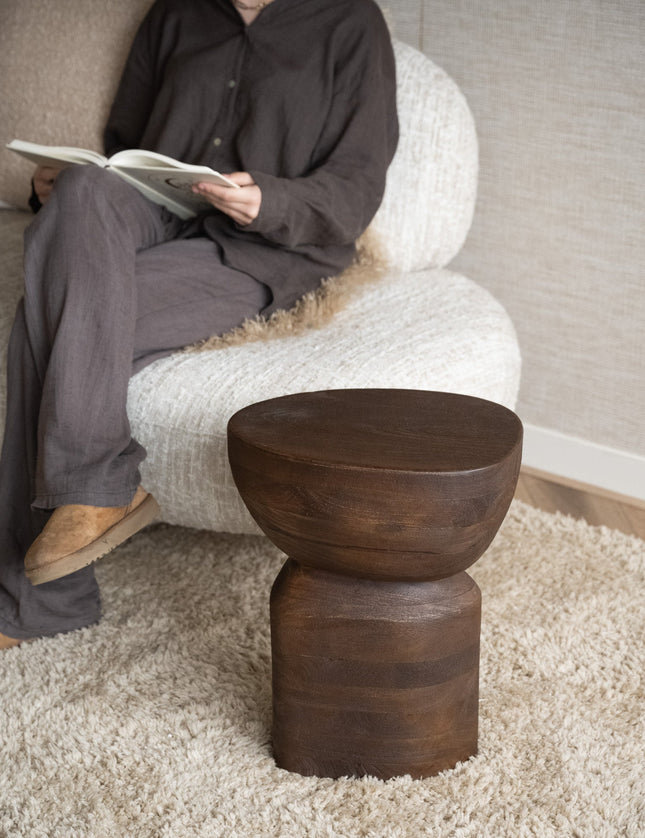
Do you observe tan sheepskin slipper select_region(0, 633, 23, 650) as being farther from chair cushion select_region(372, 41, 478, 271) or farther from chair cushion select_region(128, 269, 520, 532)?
Result: chair cushion select_region(372, 41, 478, 271)

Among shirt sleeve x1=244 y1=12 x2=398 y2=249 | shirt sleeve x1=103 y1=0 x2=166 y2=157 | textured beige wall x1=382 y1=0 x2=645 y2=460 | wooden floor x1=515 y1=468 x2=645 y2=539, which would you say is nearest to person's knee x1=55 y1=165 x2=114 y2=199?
shirt sleeve x1=244 y1=12 x2=398 y2=249

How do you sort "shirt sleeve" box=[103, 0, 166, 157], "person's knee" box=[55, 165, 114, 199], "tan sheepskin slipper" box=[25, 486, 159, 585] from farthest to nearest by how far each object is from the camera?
"shirt sleeve" box=[103, 0, 166, 157] < "person's knee" box=[55, 165, 114, 199] < "tan sheepskin slipper" box=[25, 486, 159, 585]

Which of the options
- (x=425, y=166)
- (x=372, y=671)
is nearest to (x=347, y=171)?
(x=425, y=166)

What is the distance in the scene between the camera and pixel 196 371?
4.61 feet

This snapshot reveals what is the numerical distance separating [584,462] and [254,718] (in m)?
1.02

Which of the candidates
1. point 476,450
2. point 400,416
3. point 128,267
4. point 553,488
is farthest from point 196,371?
point 553,488

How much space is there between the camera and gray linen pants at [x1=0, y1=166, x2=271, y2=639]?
1288 mm

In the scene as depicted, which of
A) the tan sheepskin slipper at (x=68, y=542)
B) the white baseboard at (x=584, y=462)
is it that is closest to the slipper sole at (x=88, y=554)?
the tan sheepskin slipper at (x=68, y=542)

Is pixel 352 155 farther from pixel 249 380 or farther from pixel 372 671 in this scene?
pixel 372 671

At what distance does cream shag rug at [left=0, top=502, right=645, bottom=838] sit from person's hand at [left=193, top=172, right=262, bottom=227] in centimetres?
58

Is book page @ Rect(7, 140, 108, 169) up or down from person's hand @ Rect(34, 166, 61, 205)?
up

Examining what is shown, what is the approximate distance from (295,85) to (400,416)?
737 millimetres

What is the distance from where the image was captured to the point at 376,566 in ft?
3.47

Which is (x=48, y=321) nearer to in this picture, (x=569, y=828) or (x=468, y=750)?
(x=468, y=750)
